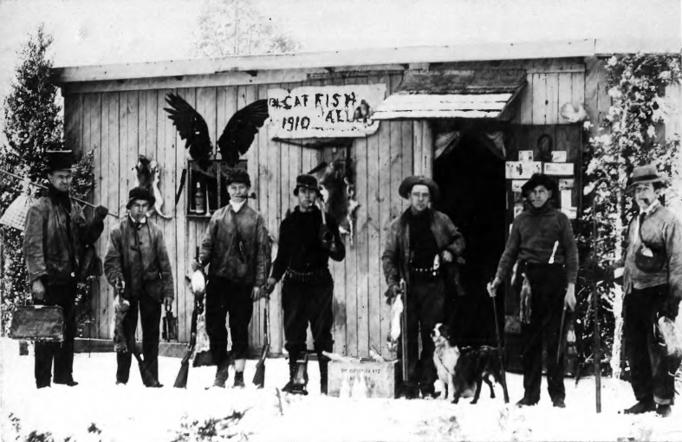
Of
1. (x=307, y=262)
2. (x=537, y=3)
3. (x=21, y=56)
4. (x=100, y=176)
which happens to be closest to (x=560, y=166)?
(x=537, y=3)

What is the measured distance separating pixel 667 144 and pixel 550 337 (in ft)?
6.18

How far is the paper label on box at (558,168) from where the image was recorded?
7734mm

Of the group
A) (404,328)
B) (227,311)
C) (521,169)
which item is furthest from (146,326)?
(521,169)

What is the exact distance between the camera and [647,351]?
279 inches

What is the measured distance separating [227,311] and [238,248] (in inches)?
24.3

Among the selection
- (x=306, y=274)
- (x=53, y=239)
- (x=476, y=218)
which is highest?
(x=476, y=218)

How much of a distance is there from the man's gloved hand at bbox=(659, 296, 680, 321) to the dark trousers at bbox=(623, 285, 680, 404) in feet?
0.14

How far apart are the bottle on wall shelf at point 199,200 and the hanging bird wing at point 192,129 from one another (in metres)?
0.25

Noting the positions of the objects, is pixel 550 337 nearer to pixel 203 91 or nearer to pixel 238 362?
pixel 238 362

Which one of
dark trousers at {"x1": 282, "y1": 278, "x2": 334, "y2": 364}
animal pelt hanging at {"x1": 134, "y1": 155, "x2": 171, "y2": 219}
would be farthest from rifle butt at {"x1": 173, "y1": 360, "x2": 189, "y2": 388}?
animal pelt hanging at {"x1": 134, "y1": 155, "x2": 171, "y2": 219}

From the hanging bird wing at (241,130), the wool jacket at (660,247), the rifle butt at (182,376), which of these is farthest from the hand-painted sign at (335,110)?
the wool jacket at (660,247)

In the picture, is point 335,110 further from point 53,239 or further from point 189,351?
point 53,239

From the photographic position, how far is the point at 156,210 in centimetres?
909

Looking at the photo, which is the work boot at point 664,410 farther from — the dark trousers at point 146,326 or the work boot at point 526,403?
the dark trousers at point 146,326
